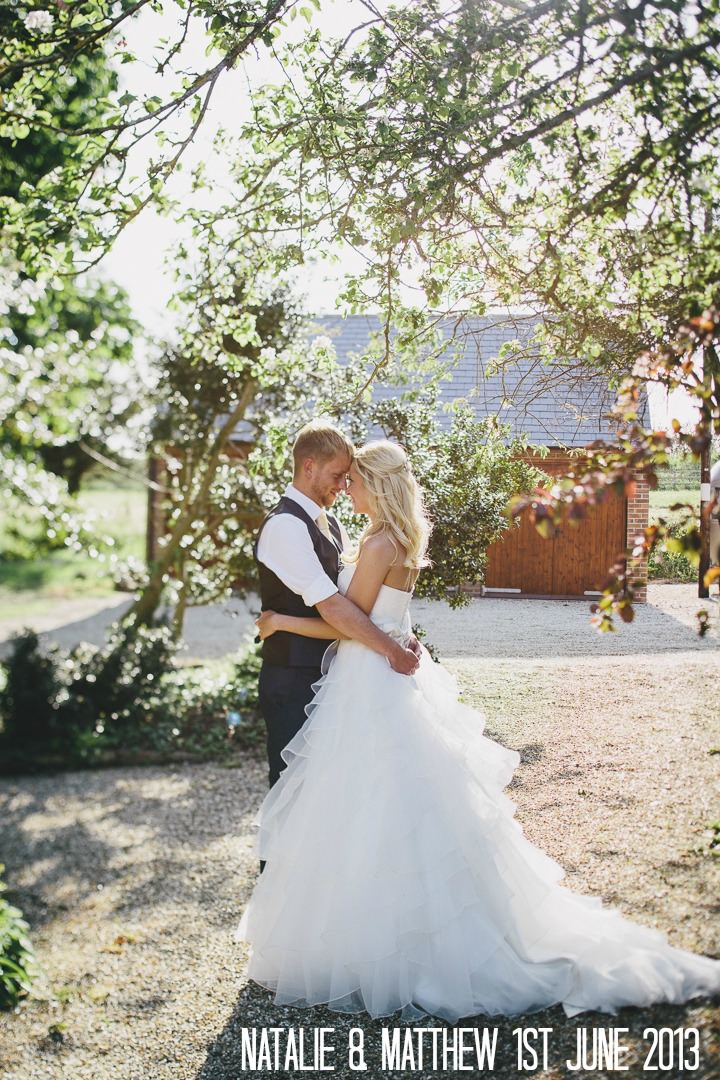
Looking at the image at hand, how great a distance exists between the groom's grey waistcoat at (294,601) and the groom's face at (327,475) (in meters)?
0.10

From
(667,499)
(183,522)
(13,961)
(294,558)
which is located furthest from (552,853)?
(183,522)

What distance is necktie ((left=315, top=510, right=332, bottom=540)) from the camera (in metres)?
3.72

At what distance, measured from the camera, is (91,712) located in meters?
8.57

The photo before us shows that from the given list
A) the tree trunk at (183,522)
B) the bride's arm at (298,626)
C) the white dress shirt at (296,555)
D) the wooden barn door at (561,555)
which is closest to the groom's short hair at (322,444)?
the white dress shirt at (296,555)

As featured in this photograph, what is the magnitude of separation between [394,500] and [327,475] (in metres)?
0.43

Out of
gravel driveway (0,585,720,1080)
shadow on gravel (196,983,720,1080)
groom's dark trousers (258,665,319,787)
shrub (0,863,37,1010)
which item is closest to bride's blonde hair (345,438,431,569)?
gravel driveway (0,585,720,1080)

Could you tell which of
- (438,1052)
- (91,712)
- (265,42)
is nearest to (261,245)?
(265,42)

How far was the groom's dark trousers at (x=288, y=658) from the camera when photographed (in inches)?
144

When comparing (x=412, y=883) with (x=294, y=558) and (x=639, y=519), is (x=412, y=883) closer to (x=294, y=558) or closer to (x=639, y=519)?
(x=294, y=558)

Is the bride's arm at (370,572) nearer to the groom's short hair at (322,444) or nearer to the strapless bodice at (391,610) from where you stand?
→ the strapless bodice at (391,610)

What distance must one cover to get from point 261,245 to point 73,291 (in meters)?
6.82

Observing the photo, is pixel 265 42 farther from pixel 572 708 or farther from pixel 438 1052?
pixel 438 1052

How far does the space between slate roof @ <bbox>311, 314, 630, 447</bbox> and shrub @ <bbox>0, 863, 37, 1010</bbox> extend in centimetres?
309

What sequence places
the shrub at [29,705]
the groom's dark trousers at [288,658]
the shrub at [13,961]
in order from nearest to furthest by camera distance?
the groom's dark trousers at [288,658] → the shrub at [13,961] → the shrub at [29,705]
